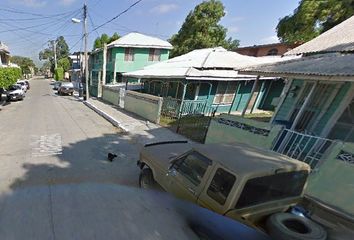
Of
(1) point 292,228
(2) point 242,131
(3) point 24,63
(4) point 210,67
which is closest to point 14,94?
(4) point 210,67

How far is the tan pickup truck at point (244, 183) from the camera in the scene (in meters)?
2.88

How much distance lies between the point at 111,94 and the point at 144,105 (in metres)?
7.84

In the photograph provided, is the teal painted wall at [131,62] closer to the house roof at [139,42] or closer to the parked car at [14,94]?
the house roof at [139,42]

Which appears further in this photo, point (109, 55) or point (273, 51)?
point (273, 51)

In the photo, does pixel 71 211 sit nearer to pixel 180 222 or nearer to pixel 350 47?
pixel 180 222

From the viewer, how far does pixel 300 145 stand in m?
6.48

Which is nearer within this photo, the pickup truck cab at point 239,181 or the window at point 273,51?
the pickup truck cab at point 239,181

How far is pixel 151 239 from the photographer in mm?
2008

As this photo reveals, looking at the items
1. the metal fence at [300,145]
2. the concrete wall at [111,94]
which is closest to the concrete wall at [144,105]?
the concrete wall at [111,94]

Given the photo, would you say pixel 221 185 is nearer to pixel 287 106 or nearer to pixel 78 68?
pixel 287 106

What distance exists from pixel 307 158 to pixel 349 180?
1588 mm

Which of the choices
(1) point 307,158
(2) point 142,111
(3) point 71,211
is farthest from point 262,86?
(3) point 71,211

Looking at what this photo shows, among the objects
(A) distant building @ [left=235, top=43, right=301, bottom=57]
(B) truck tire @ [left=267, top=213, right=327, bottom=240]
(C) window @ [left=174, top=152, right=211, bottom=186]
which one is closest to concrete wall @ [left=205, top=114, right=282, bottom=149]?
(C) window @ [left=174, top=152, right=211, bottom=186]

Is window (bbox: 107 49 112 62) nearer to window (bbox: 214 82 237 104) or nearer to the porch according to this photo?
the porch
